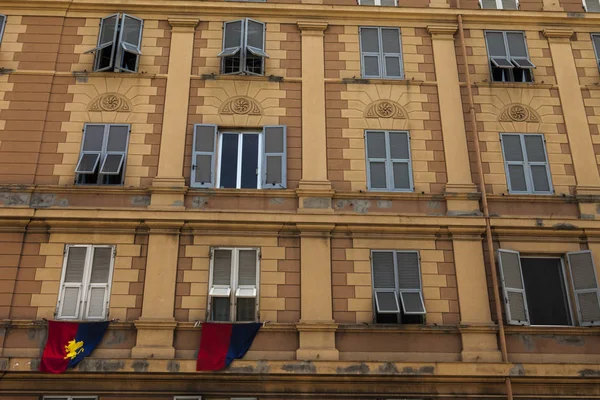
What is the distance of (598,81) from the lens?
1455 centimetres

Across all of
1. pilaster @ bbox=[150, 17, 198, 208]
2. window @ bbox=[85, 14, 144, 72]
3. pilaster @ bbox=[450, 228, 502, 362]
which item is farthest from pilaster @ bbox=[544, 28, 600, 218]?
window @ bbox=[85, 14, 144, 72]

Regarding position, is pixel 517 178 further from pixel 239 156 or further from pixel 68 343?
pixel 68 343

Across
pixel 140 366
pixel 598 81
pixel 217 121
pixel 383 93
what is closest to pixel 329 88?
pixel 383 93

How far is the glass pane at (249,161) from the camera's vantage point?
13.3 meters

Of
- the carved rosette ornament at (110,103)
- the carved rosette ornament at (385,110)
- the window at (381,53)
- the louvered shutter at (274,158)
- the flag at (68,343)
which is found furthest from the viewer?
the window at (381,53)

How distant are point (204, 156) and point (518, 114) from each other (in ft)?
24.1

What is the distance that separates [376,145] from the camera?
45.1 ft

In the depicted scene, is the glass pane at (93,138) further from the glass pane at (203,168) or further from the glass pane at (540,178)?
the glass pane at (540,178)

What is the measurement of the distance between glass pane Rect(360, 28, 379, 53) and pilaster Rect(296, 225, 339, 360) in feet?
15.9

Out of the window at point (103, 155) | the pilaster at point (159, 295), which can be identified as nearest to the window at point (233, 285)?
the pilaster at point (159, 295)

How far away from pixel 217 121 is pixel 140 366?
220 inches

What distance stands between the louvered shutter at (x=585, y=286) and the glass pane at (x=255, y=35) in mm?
8485

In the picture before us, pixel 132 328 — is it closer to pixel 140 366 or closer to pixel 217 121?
pixel 140 366

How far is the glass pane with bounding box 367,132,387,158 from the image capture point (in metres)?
13.6
